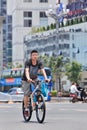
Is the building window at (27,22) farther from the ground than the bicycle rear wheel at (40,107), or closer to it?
farther from the ground

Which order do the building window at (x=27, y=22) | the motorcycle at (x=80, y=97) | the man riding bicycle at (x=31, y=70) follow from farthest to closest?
the building window at (x=27, y=22) < the motorcycle at (x=80, y=97) < the man riding bicycle at (x=31, y=70)

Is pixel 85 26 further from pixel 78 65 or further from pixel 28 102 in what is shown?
pixel 28 102

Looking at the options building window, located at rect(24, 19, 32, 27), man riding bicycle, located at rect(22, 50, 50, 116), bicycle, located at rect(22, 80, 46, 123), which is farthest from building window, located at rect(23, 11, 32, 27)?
bicycle, located at rect(22, 80, 46, 123)

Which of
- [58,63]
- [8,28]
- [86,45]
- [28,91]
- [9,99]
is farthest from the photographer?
[8,28]

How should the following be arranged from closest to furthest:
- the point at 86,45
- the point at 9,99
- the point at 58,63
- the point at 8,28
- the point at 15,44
→ 1. the point at 9,99
2. the point at 58,63
3. the point at 86,45
4. the point at 15,44
5. the point at 8,28

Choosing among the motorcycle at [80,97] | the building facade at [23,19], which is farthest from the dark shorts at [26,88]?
the building facade at [23,19]

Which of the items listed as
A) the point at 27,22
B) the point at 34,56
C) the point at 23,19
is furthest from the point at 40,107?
the point at 27,22

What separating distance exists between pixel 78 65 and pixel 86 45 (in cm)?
865

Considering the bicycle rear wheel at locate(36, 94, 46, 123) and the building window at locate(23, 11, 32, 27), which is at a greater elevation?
the building window at locate(23, 11, 32, 27)

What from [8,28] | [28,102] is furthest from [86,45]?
[28,102]

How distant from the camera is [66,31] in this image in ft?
354

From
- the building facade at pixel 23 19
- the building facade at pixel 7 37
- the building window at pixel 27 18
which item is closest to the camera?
the building facade at pixel 23 19

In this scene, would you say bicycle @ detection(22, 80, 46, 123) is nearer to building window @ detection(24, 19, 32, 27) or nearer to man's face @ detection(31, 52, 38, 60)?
man's face @ detection(31, 52, 38, 60)

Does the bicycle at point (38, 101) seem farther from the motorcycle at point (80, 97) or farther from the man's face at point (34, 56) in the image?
the motorcycle at point (80, 97)
